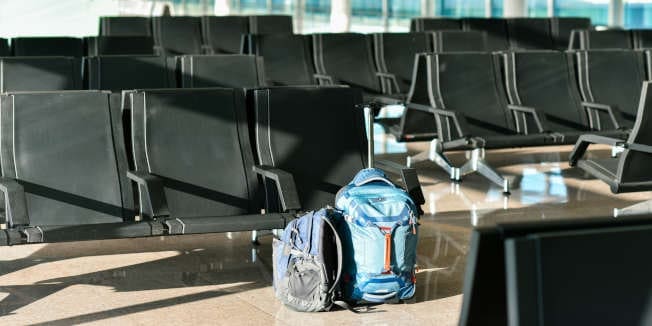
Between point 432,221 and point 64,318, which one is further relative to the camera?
point 432,221

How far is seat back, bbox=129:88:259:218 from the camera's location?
5004mm

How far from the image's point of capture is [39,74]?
20.8ft

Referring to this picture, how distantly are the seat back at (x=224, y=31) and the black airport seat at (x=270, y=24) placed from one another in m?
0.11

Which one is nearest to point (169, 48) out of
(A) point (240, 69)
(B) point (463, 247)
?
(A) point (240, 69)

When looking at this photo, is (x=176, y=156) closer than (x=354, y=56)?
Yes

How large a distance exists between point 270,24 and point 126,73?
5.53 m

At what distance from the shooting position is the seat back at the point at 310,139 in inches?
204

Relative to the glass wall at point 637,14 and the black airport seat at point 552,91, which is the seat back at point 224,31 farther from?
the glass wall at point 637,14

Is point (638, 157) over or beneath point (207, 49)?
beneath

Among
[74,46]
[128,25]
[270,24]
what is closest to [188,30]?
[128,25]

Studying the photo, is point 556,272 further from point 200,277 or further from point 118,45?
point 118,45

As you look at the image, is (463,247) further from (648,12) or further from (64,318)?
(648,12)

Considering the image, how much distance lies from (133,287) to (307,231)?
0.91m

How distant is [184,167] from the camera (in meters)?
5.03
